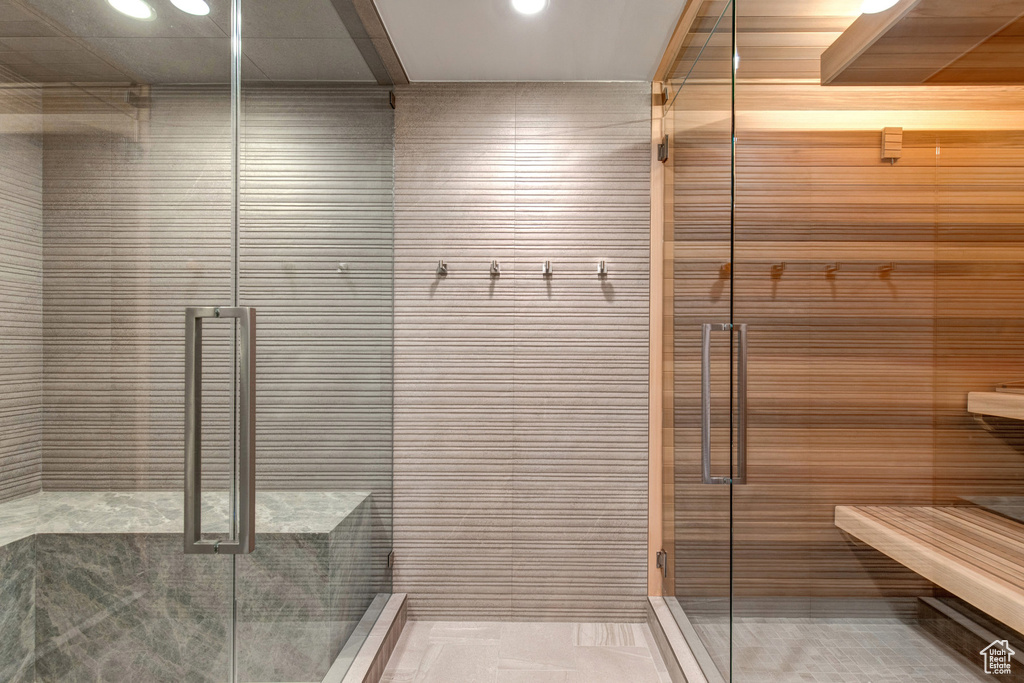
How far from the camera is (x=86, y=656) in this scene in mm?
884

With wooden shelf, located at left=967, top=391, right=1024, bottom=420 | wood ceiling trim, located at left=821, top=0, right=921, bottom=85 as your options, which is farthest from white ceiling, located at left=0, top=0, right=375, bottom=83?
wooden shelf, located at left=967, top=391, right=1024, bottom=420

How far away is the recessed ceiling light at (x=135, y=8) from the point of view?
91cm

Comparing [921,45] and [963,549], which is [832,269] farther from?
[963,549]

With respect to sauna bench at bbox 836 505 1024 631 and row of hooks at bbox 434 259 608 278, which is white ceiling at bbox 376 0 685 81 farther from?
sauna bench at bbox 836 505 1024 631

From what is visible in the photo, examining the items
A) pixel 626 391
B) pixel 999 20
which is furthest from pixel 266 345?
pixel 626 391

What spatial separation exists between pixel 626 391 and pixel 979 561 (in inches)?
68.2

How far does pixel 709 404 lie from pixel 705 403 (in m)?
0.03

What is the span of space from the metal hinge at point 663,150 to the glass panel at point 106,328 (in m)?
1.72

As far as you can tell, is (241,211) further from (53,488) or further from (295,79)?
(53,488)

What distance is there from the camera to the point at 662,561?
2.38 metres

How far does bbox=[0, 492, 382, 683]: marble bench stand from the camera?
80cm

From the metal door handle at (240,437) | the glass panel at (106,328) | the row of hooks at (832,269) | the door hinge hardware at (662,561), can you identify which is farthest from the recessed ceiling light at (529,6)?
the door hinge hardware at (662,561)

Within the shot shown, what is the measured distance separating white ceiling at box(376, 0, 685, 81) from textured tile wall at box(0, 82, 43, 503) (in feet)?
4.74

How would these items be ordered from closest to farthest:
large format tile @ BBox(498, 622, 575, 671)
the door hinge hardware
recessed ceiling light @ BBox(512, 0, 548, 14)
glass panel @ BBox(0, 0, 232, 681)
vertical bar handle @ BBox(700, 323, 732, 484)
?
1. glass panel @ BBox(0, 0, 232, 681)
2. vertical bar handle @ BBox(700, 323, 732, 484)
3. recessed ceiling light @ BBox(512, 0, 548, 14)
4. large format tile @ BBox(498, 622, 575, 671)
5. the door hinge hardware
